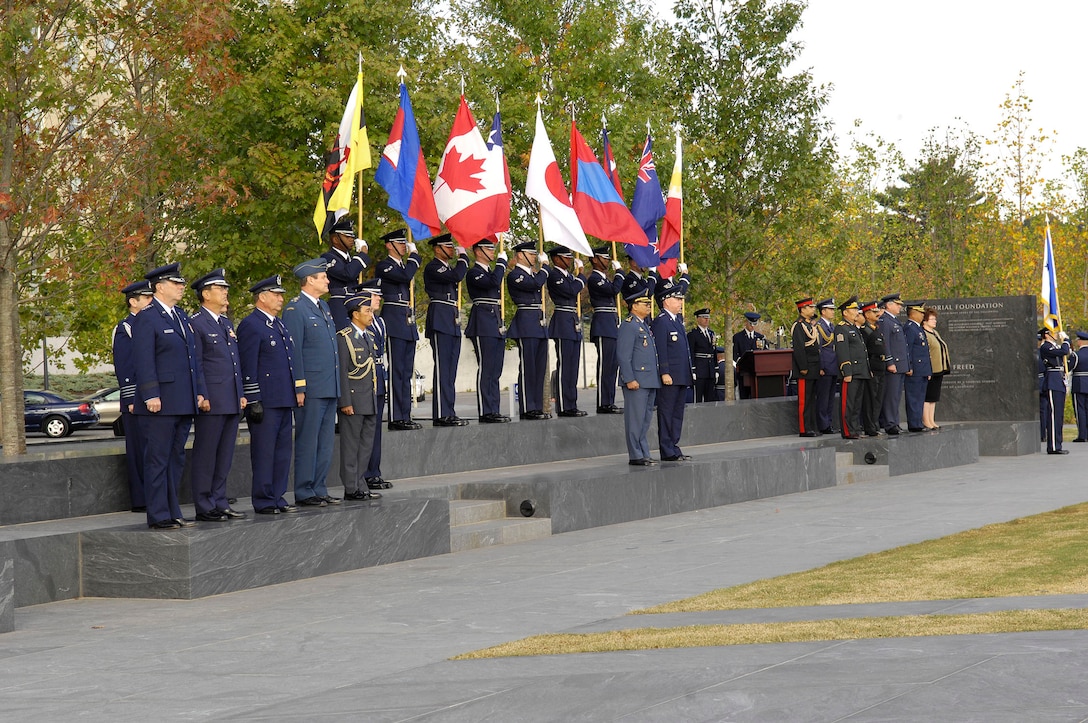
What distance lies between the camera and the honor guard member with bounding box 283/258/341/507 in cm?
1059

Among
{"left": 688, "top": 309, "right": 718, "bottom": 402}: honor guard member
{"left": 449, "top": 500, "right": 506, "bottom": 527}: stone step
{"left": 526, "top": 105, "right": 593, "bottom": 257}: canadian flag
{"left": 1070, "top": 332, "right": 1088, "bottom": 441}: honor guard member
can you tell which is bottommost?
{"left": 449, "top": 500, "right": 506, "bottom": 527}: stone step

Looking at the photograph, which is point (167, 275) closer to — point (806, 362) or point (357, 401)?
point (357, 401)

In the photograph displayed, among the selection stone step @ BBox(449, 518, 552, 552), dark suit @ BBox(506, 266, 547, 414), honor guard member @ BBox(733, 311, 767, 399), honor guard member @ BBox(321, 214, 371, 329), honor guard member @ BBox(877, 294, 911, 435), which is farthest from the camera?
honor guard member @ BBox(733, 311, 767, 399)

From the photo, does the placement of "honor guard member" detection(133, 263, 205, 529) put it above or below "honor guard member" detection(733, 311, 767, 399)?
below

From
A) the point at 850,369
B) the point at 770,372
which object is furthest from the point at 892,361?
the point at 770,372

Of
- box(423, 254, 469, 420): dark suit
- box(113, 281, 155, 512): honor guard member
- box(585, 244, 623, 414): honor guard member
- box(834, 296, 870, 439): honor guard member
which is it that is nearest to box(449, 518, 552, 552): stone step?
box(113, 281, 155, 512): honor guard member

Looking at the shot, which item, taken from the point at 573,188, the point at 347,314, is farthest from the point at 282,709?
the point at 573,188

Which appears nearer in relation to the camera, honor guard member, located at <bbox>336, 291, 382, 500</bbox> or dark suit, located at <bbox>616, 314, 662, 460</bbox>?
honor guard member, located at <bbox>336, 291, 382, 500</bbox>

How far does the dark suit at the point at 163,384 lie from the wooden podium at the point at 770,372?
15604 mm

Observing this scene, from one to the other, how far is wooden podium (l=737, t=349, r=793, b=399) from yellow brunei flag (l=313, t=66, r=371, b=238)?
11583 millimetres

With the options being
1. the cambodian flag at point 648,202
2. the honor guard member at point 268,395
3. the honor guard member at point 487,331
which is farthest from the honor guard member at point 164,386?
the cambodian flag at point 648,202

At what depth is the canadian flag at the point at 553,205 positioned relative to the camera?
52.0ft

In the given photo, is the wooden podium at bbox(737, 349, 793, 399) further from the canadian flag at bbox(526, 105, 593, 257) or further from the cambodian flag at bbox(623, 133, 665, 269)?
the canadian flag at bbox(526, 105, 593, 257)

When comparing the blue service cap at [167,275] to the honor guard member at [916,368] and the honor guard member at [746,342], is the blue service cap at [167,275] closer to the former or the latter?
the honor guard member at [916,368]
